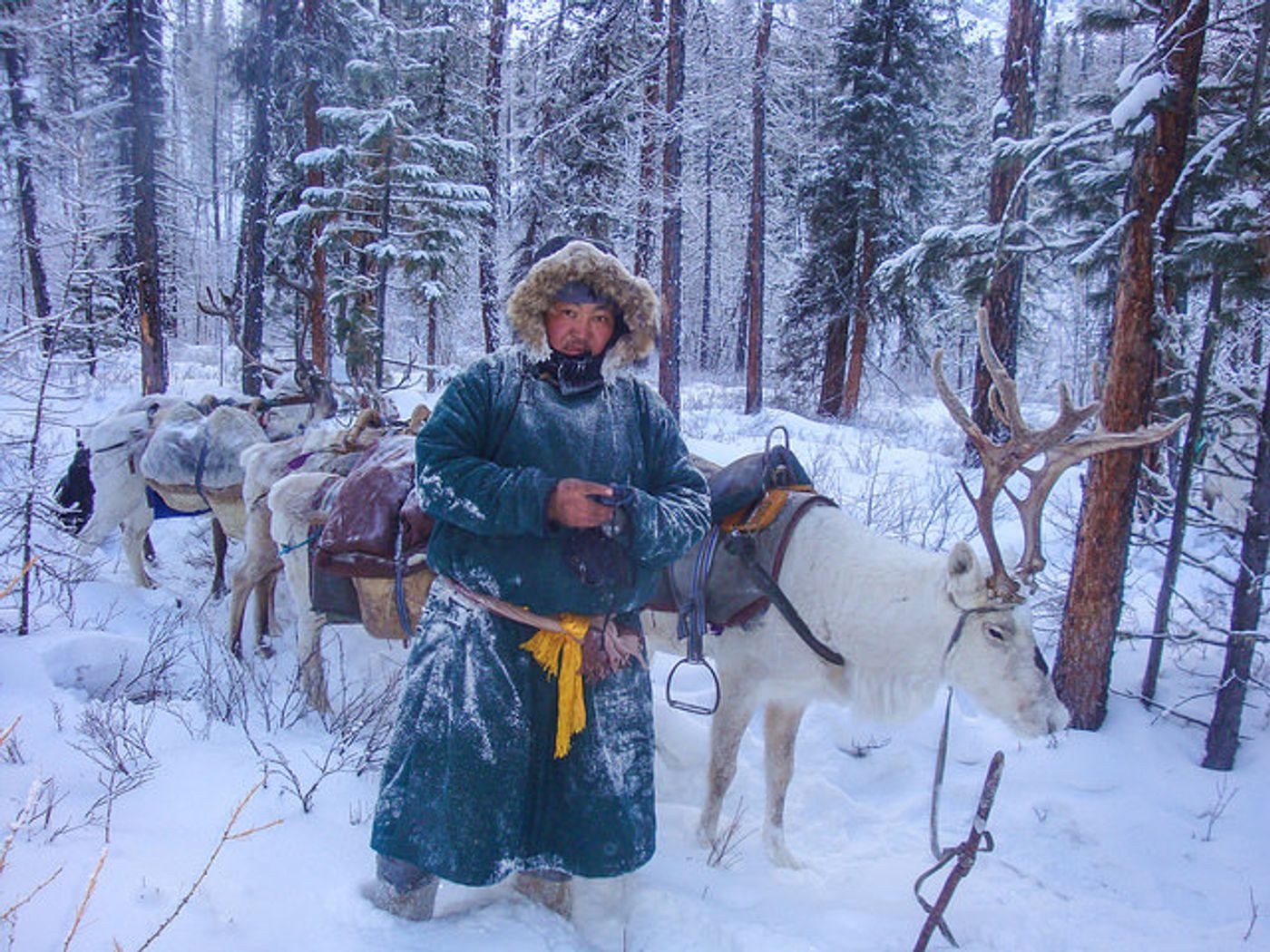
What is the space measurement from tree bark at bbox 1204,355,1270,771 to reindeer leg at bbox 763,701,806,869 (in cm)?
251

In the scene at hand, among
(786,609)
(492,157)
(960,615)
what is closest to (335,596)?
(786,609)

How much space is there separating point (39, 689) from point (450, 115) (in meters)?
16.6

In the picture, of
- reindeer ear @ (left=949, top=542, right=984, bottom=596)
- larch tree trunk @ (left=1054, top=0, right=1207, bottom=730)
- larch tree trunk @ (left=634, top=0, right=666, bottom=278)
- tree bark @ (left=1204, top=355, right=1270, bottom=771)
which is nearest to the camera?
reindeer ear @ (left=949, top=542, right=984, bottom=596)

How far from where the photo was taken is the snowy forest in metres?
2.65

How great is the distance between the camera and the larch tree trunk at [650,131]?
1240 centimetres

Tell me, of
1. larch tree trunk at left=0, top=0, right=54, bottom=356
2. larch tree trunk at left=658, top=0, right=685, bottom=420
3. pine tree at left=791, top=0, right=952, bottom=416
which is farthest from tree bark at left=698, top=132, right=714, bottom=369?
larch tree trunk at left=0, top=0, right=54, bottom=356

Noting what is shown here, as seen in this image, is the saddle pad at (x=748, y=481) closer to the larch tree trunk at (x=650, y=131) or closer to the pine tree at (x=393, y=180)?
the larch tree trunk at (x=650, y=131)

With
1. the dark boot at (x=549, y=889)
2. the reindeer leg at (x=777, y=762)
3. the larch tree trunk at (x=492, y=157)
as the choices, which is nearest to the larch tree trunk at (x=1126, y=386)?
the reindeer leg at (x=777, y=762)

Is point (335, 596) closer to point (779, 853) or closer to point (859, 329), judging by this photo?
point (779, 853)

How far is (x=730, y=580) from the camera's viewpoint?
10.8 ft

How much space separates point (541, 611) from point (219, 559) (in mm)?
6468

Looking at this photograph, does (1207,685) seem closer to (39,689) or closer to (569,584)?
(569,584)

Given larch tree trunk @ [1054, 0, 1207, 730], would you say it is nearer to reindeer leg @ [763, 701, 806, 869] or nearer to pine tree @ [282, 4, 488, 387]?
reindeer leg @ [763, 701, 806, 869]

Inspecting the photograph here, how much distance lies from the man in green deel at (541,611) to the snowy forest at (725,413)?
0.25 m
